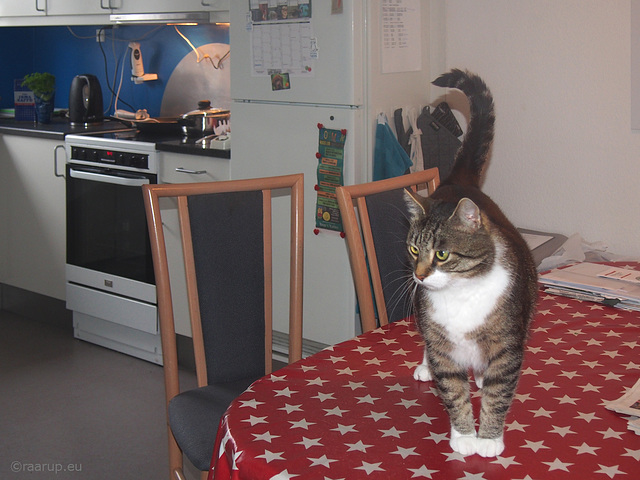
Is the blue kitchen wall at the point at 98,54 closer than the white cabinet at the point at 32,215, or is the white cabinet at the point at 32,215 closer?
the white cabinet at the point at 32,215

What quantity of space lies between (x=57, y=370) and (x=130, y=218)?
0.75 metres

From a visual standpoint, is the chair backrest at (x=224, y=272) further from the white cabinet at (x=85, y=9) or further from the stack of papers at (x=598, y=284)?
the white cabinet at (x=85, y=9)

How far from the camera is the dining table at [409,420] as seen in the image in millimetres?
994

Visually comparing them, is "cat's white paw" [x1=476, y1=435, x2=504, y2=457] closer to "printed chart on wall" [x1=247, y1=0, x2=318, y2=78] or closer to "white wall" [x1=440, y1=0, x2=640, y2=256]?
"white wall" [x1=440, y1=0, x2=640, y2=256]

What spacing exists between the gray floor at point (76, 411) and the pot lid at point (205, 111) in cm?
116

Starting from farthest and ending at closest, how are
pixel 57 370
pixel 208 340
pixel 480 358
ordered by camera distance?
pixel 57 370 → pixel 208 340 → pixel 480 358

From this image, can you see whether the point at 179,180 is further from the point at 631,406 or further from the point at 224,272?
the point at 631,406

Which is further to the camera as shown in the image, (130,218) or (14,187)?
(14,187)

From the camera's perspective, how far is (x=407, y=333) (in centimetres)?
152

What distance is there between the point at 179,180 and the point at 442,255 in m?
2.13

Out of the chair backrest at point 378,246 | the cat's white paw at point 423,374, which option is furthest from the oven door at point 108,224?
the cat's white paw at point 423,374

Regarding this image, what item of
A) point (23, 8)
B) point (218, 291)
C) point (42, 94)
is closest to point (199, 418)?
point (218, 291)

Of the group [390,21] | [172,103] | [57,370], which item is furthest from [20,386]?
[390,21]

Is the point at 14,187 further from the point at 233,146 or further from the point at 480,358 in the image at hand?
the point at 480,358
